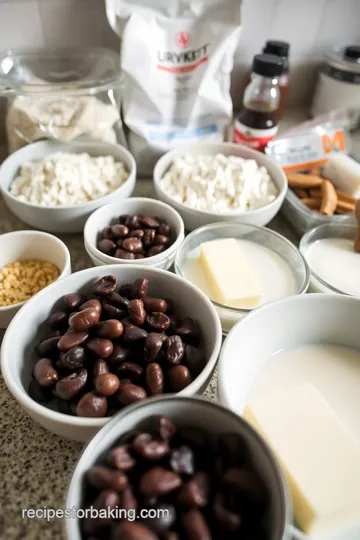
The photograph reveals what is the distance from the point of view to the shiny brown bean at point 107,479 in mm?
408

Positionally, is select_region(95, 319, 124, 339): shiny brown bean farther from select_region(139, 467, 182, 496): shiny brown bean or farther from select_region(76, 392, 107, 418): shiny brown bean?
select_region(139, 467, 182, 496): shiny brown bean

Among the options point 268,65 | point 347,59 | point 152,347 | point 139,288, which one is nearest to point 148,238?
point 139,288

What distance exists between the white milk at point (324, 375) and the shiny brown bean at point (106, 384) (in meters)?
0.19

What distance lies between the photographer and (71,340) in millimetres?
584

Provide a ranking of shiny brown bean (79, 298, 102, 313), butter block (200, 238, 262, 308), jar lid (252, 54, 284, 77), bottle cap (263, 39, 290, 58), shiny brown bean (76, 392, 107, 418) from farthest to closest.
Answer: bottle cap (263, 39, 290, 58), jar lid (252, 54, 284, 77), butter block (200, 238, 262, 308), shiny brown bean (79, 298, 102, 313), shiny brown bean (76, 392, 107, 418)

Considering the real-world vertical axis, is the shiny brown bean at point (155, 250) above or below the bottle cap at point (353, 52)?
below

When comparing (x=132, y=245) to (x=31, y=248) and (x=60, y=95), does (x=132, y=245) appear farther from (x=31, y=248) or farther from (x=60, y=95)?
(x=60, y=95)

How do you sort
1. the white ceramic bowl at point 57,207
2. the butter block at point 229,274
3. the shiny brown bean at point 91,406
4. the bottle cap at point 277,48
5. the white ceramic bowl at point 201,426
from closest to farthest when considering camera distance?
the white ceramic bowl at point 201,426 < the shiny brown bean at point 91,406 < the butter block at point 229,274 < the white ceramic bowl at point 57,207 < the bottle cap at point 277,48

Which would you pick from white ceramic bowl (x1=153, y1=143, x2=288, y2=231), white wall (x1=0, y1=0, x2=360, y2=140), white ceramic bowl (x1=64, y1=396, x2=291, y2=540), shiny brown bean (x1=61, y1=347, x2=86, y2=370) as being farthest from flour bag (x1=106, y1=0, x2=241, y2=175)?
white ceramic bowl (x1=64, y1=396, x2=291, y2=540)

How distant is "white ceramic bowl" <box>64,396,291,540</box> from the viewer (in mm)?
396

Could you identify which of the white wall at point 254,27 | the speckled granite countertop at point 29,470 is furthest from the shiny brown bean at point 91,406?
the white wall at point 254,27

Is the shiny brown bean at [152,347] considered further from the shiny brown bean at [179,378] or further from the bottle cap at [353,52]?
the bottle cap at [353,52]

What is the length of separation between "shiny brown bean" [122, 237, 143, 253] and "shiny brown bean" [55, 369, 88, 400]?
0.29 m

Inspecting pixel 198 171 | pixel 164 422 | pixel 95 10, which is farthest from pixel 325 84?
pixel 164 422
